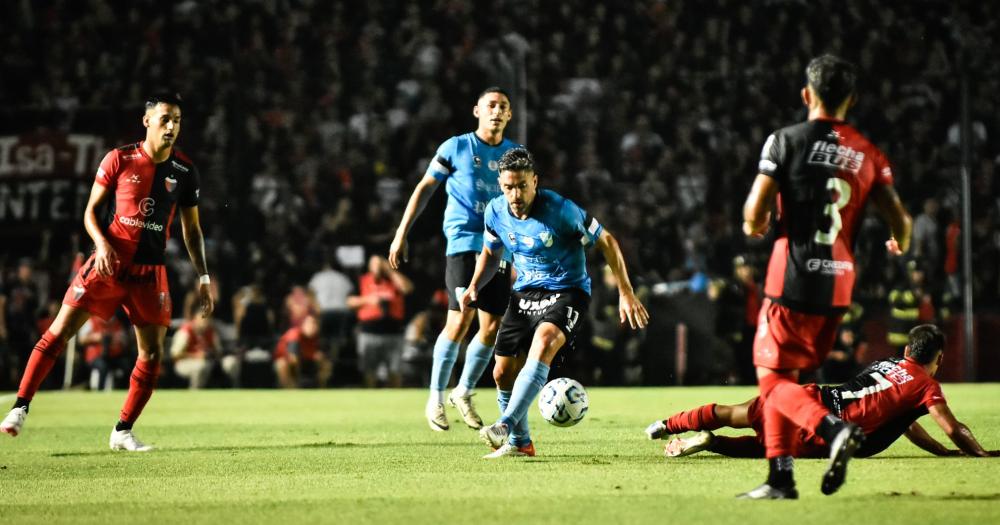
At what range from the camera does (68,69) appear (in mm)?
20578

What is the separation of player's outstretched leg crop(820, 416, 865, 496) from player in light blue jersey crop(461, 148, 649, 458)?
1.99 m

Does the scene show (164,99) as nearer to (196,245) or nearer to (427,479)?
(196,245)

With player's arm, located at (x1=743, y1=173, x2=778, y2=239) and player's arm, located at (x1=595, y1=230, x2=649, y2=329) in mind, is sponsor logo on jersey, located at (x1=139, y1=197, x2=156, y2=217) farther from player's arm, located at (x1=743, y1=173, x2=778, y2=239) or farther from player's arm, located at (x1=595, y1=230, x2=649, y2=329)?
player's arm, located at (x1=743, y1=173, x2=778, y2=239)

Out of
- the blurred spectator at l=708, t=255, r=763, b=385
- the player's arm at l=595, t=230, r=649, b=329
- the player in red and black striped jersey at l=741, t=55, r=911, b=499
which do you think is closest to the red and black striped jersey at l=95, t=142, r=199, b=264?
the player's arm at l=595, t=230, r=649, b=329

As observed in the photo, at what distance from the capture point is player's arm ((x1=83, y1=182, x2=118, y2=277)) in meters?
7.73

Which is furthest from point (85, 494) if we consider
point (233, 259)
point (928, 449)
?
point (233, 259)

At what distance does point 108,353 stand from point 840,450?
1368cm

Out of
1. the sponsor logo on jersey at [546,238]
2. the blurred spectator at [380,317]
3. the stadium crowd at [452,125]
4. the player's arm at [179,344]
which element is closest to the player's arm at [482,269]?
the sponsor logo on jersey at [546,238]

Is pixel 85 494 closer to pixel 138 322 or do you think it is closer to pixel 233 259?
pixel 138 322

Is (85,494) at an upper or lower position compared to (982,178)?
lower

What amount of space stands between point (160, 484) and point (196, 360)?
10755mm

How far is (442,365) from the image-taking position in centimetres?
909

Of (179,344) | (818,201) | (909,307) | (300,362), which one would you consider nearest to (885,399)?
(818,201)

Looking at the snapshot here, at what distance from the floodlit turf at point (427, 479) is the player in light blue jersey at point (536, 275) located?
0.31 metres
